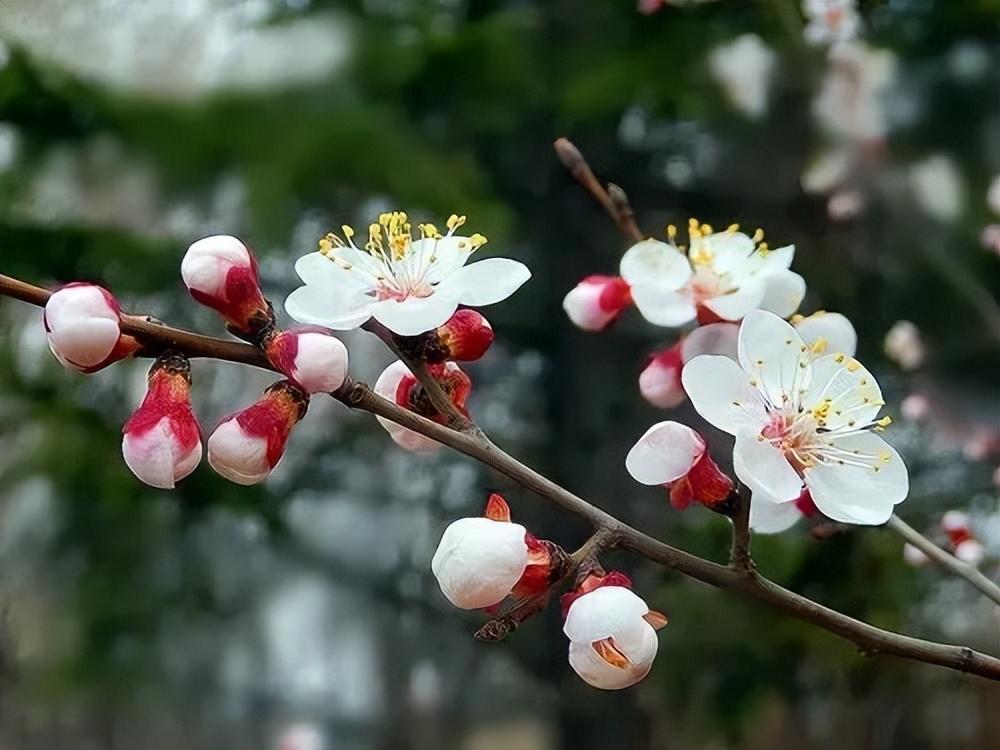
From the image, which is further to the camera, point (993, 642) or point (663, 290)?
point (993, 642)

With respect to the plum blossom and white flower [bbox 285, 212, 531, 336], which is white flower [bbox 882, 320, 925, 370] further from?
white flower [bbox 285, 212, 531, 336]

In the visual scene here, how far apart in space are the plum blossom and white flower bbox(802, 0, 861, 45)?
2.06 ft

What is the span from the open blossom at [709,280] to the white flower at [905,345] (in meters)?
0.46

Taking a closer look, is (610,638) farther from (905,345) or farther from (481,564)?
(905,345)

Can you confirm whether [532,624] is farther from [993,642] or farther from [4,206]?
[4,206]

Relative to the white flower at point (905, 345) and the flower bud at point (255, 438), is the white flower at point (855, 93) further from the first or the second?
the flower bud at point (255, 438)

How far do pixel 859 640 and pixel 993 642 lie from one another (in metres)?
0.57

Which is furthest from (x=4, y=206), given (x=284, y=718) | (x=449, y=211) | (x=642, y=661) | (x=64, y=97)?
(x=642, y=661)

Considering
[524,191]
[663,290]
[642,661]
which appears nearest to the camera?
[642,661]

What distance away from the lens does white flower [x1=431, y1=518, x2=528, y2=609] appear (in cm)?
28

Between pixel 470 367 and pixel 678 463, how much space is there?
1.81ft

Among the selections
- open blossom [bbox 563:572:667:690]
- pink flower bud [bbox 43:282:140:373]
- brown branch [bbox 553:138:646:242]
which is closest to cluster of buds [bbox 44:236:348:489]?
pink flower bud [bbox 43:282:140:373]

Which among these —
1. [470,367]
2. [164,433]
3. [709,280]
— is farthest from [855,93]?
[164,433]

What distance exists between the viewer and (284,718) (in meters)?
0.83
